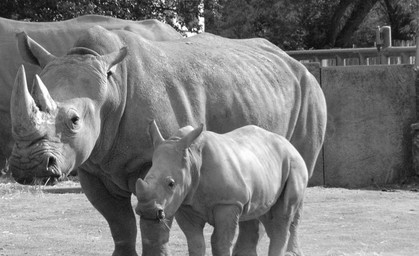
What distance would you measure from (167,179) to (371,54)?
34.8 feet

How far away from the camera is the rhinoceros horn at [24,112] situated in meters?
5.07

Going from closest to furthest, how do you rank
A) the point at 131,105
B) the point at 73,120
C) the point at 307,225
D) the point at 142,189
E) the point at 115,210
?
the point at 142,189
the point at 73,120
the point at 131,105
the point at 115,210
the point at 307,225

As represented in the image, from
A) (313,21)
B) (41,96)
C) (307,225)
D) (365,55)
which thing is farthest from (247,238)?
(313,21)

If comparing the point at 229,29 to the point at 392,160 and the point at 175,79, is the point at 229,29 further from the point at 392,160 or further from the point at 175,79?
the point at 175,79

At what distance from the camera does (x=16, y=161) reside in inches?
201

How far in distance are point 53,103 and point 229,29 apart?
18.5m

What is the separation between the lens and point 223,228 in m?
5.33

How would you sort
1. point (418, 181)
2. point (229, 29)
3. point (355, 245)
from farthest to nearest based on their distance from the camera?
1. point (229, 29)
2. point (418, 181)
3. point (355, 245)

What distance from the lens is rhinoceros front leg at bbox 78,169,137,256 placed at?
6.23 metres

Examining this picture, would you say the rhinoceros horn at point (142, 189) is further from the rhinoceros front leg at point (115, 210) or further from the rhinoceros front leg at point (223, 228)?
the rhinoceros front leg at point (115, 210)

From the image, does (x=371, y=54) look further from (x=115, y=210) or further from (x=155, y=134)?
(x=155, y=134)

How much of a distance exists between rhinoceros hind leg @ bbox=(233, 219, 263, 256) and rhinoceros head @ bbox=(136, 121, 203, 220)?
1.05 meters

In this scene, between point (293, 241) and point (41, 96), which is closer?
point (41, 96)

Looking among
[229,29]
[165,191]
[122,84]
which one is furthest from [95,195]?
[229,29]
